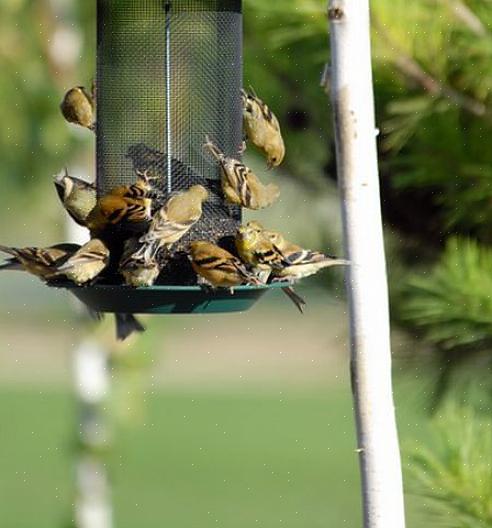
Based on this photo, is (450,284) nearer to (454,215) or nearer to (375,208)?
(454,215)

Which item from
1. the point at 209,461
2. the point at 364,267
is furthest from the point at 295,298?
the point at 209,461

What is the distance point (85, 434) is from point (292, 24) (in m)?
3.05

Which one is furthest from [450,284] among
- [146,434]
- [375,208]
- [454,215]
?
[146,434]

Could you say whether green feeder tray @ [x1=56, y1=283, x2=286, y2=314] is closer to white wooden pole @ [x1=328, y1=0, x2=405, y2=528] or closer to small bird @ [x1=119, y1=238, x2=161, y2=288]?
small bird @ [x1=119, y1=238, x2=161, y2=288]

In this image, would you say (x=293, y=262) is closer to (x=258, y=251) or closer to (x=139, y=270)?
(x=258, y=251)

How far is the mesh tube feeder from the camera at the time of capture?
3.42m

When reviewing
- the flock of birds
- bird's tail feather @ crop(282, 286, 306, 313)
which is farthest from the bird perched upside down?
bird's tail feather @ crop(282, 286, 306, 313)

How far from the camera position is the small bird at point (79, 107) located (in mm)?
3514

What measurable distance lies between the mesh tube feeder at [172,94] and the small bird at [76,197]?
0.19 ft

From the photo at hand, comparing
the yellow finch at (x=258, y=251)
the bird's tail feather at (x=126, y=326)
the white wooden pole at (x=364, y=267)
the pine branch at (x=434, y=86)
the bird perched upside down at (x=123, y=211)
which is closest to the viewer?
the white wooden pole at (x=364, y=267)

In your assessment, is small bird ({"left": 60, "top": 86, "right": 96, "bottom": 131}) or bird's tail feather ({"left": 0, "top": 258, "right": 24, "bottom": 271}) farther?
small bird ({"left": 60, "top": 86, "right": 96, "bottom": 131})

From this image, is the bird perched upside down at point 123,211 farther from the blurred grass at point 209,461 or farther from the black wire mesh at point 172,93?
the blurred grass at point 209,461

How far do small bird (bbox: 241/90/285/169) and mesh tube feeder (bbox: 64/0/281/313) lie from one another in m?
0.08

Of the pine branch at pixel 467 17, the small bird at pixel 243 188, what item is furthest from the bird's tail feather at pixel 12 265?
the pine branch at pixel 467 17
